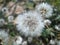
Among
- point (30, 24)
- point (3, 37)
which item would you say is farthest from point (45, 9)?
point (3, 37)

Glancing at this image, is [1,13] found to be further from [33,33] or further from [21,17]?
[33,33]

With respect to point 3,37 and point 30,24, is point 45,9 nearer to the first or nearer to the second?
point 30,24

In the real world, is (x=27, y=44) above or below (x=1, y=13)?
below

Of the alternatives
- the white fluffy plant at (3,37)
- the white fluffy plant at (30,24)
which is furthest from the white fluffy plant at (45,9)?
the white fluffy plant at (3,37)

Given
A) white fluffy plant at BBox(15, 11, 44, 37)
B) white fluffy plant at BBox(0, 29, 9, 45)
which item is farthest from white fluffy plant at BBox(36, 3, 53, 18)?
white fluffy plant at BBox(0, 29, 9, 45)

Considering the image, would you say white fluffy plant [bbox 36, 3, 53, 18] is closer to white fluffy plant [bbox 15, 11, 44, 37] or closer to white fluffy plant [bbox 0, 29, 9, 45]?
white fluffy plant [bbox 15, 11, 44, 37]

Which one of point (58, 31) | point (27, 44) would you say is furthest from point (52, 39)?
point (27, 44)
